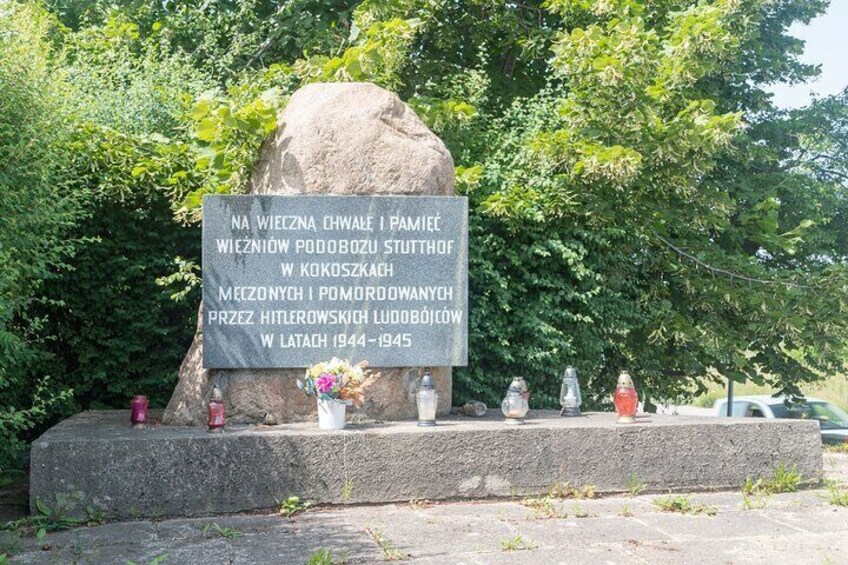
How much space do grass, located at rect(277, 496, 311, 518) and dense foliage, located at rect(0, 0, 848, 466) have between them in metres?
1.86

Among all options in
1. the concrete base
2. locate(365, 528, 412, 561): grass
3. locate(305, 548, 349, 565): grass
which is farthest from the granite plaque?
A: locate(305, 548, 349, 565): grass

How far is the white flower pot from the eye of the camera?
6684 mm

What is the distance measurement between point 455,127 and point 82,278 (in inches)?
149

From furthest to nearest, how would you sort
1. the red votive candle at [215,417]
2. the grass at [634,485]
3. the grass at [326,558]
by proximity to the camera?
1. the grass at [634,485]
2. the red votive candle at [215,417]
3. the grass at [326,558]

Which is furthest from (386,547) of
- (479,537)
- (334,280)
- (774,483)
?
(774,483)

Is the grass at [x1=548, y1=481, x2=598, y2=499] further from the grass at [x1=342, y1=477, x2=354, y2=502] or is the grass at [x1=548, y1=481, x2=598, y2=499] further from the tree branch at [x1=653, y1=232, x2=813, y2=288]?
the tree branch at [x1=653, y1=232, x2=813, y2=288]

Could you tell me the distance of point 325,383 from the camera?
670 centimetres

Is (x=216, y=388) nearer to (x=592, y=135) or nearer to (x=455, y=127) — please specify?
(x=455, y=127)

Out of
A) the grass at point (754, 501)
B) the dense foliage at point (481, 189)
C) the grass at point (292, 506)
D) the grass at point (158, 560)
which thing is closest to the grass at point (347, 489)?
the grass at point (292, 506)

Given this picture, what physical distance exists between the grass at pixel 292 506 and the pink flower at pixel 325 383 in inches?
30.0

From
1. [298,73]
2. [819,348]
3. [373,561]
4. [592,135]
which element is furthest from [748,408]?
[373,561]

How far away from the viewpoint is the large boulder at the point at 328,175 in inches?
282

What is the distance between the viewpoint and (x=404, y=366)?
290 inches

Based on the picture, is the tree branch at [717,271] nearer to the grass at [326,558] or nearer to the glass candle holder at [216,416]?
the glass candle holder at [216,416]
